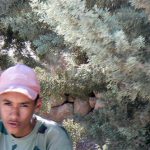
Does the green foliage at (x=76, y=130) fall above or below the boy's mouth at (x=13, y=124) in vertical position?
below

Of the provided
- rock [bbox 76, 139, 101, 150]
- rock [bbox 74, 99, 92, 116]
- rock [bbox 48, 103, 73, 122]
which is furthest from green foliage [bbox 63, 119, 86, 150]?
rock [bbox 48, 103, 73, 122]

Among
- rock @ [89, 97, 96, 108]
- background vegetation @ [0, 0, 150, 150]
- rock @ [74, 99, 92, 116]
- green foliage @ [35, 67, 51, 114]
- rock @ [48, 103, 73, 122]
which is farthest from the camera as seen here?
rock @ [48, 103, 73, 122]

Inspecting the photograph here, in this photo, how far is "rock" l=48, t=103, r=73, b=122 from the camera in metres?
3.71

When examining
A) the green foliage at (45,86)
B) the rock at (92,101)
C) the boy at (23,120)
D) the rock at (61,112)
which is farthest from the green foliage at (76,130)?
the boy at (23,120)

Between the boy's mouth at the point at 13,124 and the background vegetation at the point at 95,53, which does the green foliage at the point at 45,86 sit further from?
the boy's mouth at the point at 13,124

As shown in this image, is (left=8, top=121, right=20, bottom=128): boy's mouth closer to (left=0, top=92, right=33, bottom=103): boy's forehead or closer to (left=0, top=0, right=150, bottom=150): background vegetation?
(left=0, top=92, right=33, bottom=103): boy's forehead

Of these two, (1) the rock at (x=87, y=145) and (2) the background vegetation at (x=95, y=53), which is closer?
(2) the background vegetation at (x=95, y=53)

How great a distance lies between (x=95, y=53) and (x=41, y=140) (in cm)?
68

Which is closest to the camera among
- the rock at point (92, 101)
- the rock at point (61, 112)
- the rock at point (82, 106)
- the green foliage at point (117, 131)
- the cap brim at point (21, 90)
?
the cap brim at point (21, 90)

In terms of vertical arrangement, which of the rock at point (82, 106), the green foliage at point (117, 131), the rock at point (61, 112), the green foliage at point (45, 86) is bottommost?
the rock at point (61, 112)

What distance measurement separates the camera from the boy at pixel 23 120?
138 centimetres

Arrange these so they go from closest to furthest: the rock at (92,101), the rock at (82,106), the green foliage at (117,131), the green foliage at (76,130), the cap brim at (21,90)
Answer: the cap brim at (21,90)
the green foliage at (117,131)
the green foliage at (76,130)
the rock at (92,101)
the rock at (82,106)

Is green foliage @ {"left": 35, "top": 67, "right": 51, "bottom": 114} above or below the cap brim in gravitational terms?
below

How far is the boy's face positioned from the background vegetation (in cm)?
55
